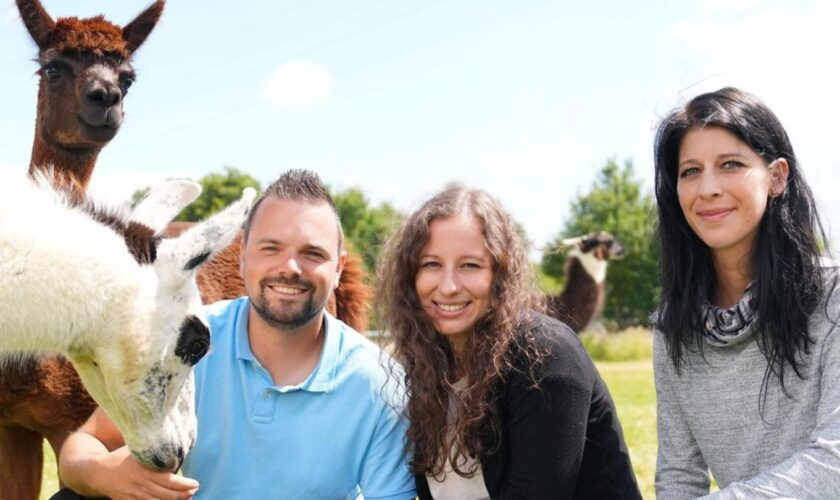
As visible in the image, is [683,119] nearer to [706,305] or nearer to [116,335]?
[706,305]

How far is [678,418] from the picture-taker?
3.52 metres

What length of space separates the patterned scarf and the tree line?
141 feet

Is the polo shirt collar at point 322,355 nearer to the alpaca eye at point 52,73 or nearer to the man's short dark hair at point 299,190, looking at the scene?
the man's short dark hair at point 299,190

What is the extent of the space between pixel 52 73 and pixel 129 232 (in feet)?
6.65

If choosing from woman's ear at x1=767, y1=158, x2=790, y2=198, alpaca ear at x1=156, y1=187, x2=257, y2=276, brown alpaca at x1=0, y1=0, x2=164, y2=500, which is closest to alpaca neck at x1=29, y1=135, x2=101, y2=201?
brown alpaca at x1=0, y1=0, x2=164, y2=500

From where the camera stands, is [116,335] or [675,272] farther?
[675,272]

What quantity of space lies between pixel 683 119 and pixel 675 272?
0.55 metres

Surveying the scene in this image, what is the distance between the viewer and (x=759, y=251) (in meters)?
3.24

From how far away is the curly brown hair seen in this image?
3.25 meters

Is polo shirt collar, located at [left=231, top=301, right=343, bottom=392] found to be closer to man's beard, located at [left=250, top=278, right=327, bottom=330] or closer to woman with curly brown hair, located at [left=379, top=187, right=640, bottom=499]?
man's beard, located at [left=250, top=278, right=327, bottom=330]

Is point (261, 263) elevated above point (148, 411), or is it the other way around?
point (261, 263)

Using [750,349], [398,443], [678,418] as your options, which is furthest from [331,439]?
[750,349]

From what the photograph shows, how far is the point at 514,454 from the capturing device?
3.21 m

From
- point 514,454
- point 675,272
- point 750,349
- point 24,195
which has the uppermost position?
point 24,195
